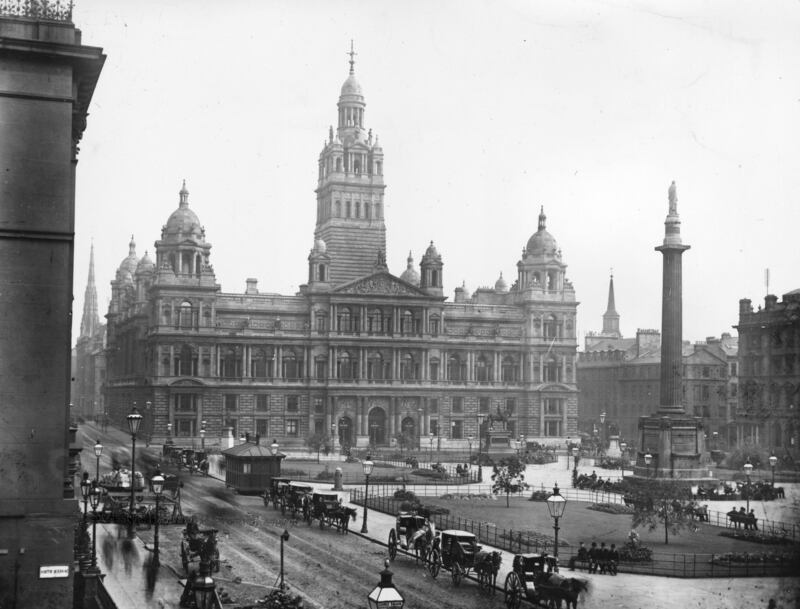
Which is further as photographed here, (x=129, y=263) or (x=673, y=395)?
(x=129, y=263)

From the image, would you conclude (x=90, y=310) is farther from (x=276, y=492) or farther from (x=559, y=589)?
(x=559, y=589)

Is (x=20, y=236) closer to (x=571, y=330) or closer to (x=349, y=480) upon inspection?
(x=349, y=480)

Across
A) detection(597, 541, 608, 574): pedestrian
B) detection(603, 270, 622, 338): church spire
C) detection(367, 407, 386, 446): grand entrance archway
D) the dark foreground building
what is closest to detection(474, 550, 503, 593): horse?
detection(597, 541, 608, 574): pedestrian

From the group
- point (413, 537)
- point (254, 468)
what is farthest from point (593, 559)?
point (254, 468)

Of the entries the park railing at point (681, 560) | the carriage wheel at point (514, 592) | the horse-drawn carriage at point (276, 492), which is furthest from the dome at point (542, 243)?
the carriage wheel at point (514, 592)

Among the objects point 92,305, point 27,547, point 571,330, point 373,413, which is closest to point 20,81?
point 27,547

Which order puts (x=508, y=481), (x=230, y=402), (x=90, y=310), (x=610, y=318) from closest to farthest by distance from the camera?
1. (x=508, y=481)
2. (x=230, y=402)
3. (x=610, y=318)
4. (x=90, y=310)

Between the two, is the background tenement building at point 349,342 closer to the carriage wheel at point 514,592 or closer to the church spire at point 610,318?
the carriage wheel at point 514,592
